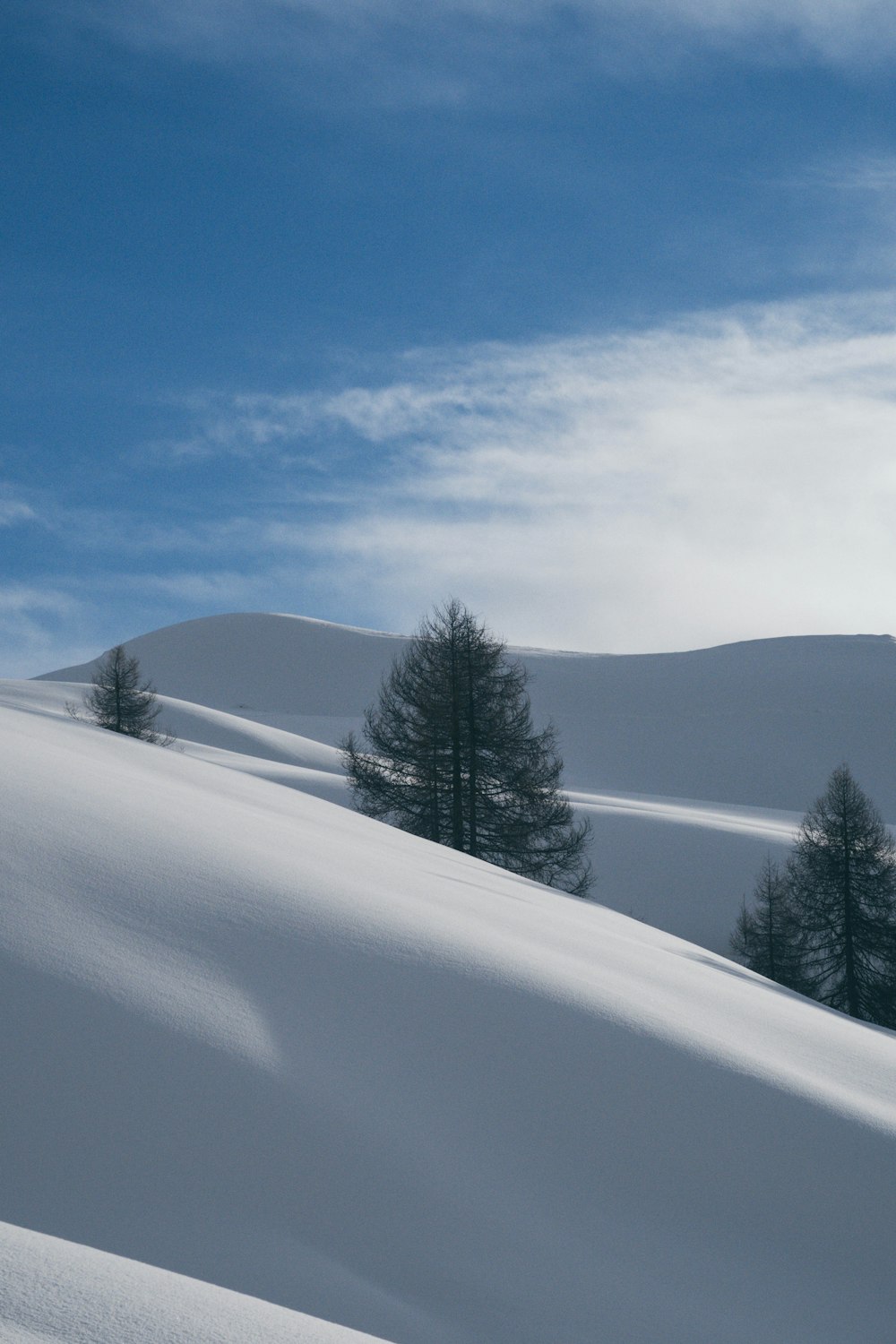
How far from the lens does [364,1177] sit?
172 inches

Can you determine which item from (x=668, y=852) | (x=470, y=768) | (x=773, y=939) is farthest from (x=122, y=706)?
(x=773, y=939)

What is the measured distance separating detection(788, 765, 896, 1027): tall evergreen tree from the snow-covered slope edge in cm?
2086

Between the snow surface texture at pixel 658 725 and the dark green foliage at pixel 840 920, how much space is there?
2.51 m

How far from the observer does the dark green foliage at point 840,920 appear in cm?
2231

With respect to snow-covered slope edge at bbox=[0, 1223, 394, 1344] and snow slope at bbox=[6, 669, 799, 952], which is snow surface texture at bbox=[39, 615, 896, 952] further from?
snow-covered slope edge at bbox=[0, 1223, 394, 1344]

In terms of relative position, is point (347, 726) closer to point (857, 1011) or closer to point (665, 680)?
point (665, 680)

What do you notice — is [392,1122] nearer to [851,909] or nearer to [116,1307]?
[116,1307]

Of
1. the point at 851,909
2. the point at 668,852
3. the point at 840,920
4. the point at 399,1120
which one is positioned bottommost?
the point at 840,920

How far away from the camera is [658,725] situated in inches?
2820

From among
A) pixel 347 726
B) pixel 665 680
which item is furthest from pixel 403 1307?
pixel 665 680

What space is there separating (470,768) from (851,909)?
8.85 m

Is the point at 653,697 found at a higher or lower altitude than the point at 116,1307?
higher

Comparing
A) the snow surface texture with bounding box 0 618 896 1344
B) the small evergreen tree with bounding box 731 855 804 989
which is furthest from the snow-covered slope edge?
the small evergreen tree with bounding box 731 855 804 989

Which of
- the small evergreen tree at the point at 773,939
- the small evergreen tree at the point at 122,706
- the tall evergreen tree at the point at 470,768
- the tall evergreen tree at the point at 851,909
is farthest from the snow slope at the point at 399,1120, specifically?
the small evergreen tree at the point at 122,706
